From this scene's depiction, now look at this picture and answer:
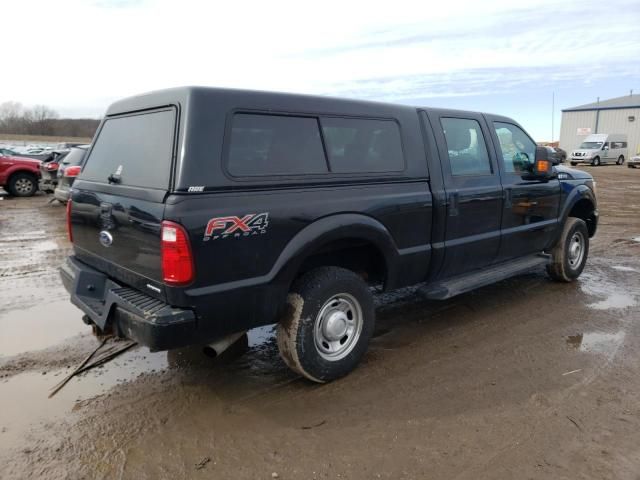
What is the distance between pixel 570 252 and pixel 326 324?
3924 mm

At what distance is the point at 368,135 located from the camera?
12.5 feet

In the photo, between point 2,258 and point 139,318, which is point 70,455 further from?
point 2,258

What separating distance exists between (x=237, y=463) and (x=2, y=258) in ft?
20.4

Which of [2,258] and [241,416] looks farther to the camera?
[2,258]

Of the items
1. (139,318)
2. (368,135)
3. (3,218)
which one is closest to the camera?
(139,318)

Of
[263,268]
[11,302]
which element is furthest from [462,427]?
[11,302]

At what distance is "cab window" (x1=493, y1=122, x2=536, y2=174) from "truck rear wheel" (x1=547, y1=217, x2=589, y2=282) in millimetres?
1131

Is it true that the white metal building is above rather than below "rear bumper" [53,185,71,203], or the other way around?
above

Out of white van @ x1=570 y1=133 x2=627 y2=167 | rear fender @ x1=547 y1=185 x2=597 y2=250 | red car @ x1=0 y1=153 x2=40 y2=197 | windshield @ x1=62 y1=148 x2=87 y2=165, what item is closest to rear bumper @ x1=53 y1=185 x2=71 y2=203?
windshield @ x1=62 y1=148 x2=87 y2=165

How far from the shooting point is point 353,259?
3.92 m

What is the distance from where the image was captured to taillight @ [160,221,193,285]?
273 centimetres

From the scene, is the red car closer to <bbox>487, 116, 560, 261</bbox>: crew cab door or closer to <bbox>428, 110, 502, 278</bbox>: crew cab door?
<bbox>428, 110, 502, 278</bbox>: crew cab door

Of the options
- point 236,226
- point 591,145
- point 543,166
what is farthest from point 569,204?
point 591,145

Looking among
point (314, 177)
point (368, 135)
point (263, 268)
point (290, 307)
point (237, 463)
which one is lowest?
point (237, 463)
